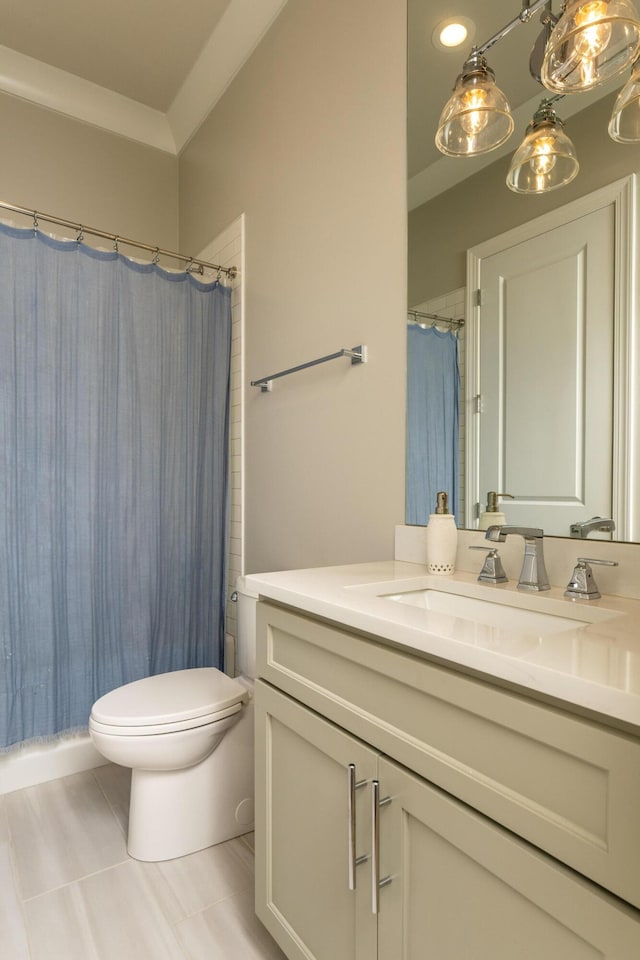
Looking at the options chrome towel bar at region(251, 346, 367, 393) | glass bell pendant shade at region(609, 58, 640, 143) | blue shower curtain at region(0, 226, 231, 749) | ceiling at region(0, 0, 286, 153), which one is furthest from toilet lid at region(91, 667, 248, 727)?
ceiling at region(0, 0, 286, 153)

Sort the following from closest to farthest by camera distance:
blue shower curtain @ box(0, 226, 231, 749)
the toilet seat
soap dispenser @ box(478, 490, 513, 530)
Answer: soap dispenser @ box(478, 490, 513, 530) → the toilet seat → blue shower curtain @ box(0, 226, 231, 749)

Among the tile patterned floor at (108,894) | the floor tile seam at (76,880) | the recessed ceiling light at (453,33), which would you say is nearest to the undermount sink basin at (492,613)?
the tile patterned floor at (108,894)

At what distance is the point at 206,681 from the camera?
1.81 meters

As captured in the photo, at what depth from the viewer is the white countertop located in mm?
590

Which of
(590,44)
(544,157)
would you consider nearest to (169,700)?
(544,157)

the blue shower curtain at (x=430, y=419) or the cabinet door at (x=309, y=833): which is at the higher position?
the blue shower curtain at (x=430, y=419)

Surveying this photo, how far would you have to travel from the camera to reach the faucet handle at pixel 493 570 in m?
1.17

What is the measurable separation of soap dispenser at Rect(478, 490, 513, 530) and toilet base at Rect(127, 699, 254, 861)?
0.97m

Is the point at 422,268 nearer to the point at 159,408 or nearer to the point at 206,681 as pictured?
the point at 159,408

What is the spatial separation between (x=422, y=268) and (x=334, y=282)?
381mm

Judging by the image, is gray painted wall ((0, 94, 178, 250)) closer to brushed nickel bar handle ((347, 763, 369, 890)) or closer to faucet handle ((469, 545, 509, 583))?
faucet handle ((469, 545, 509, 583))

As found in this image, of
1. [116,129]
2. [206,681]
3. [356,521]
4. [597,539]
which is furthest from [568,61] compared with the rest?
[116,129]

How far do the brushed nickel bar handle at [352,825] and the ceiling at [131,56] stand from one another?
250 centimetres

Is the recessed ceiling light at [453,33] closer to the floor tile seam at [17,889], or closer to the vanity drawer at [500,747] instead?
the vanity drawer at [500,747]
